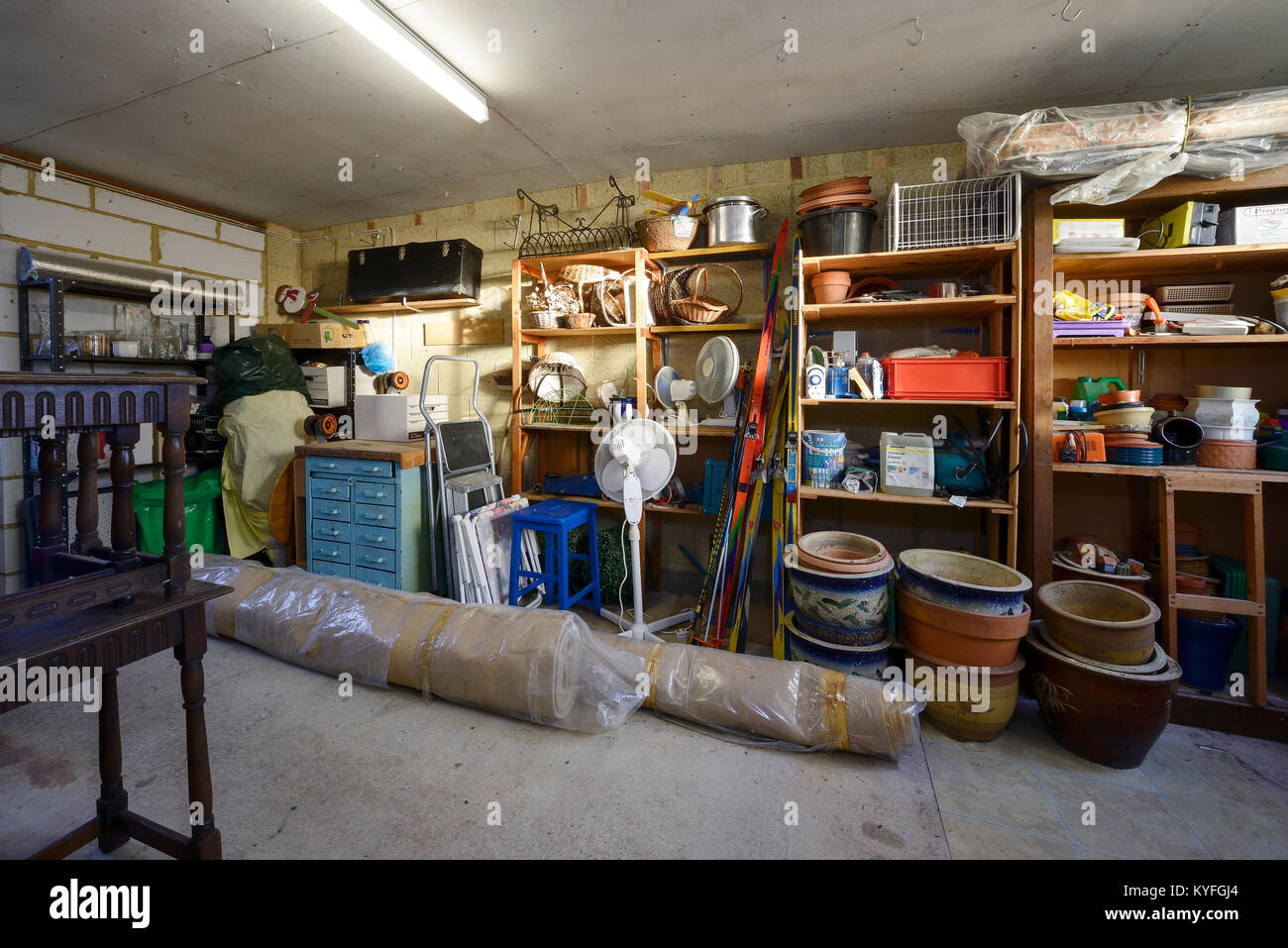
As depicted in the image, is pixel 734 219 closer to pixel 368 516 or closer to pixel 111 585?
pixel 368 516

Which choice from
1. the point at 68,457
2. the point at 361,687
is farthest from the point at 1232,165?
the point at 68,457

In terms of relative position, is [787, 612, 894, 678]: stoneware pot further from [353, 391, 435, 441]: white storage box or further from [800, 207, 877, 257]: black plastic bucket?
[353, 391, 435, 441]: white storage box

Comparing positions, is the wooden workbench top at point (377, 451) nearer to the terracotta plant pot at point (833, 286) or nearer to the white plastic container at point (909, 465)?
the terracotta plant pot at point (833, 286)

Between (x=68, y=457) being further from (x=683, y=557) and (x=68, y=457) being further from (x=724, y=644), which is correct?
(x=724, y=644)

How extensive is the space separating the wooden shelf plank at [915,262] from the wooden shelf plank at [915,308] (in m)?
0.21

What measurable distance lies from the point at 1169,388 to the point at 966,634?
72.4 inches

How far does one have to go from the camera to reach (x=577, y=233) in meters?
3.85

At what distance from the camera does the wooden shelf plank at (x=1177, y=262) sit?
2336 millimetres

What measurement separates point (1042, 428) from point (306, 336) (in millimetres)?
4727

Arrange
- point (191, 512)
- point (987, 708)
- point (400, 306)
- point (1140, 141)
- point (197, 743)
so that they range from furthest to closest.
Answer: point (400, 306), point (191, 512), point (1140, 141), point (987, 708), point (197, 743)

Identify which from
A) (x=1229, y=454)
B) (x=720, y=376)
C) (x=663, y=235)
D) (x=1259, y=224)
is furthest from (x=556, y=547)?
(x=1259, y=224)

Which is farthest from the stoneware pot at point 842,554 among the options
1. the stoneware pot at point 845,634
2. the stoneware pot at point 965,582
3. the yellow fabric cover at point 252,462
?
the yellow fabric cover at point 252,462

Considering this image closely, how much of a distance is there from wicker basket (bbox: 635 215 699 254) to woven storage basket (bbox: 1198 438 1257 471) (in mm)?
2653

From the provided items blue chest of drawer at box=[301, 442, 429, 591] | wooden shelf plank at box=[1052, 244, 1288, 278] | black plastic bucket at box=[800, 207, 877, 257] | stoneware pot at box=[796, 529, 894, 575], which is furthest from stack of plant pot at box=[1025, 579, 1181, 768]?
blue chest of drawer at box=[301, 442, 429, 591]
